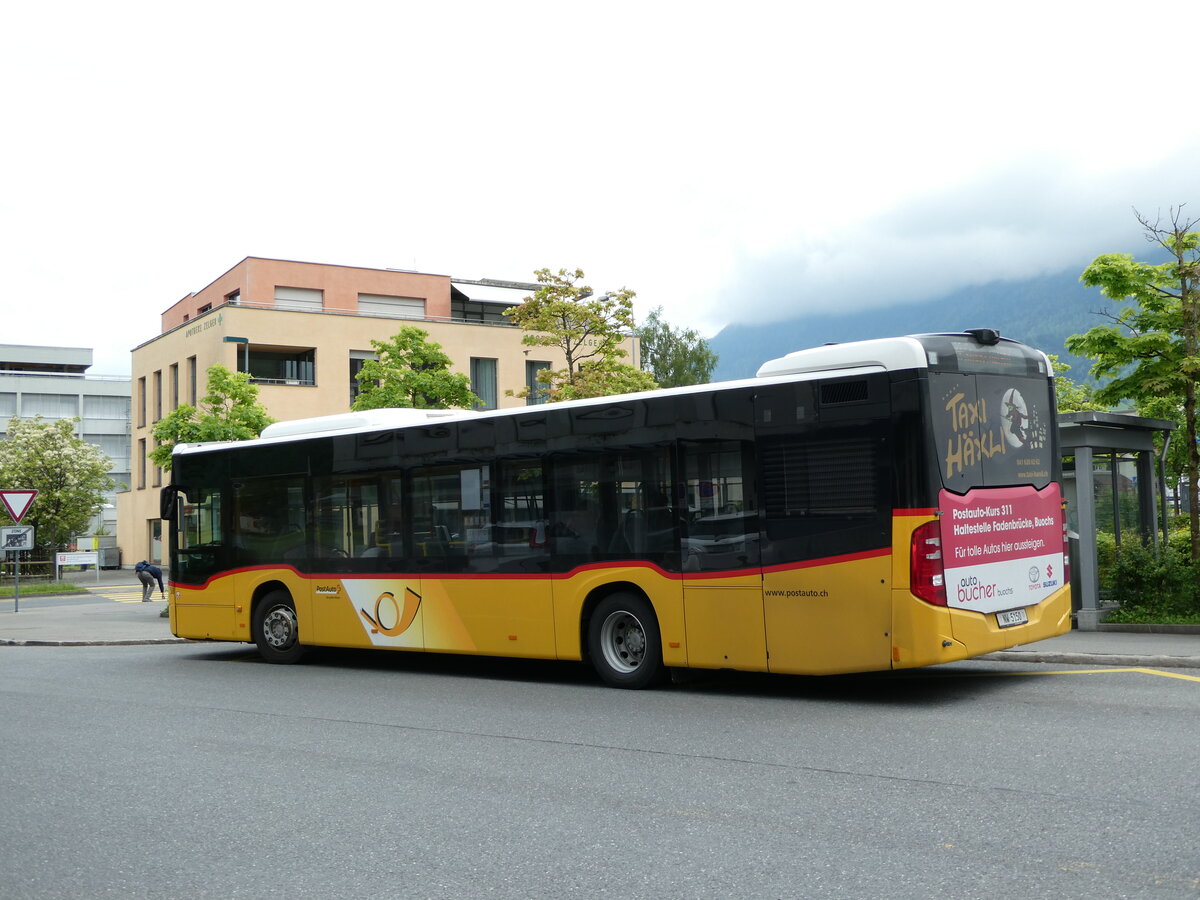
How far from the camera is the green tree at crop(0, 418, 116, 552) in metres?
63.9

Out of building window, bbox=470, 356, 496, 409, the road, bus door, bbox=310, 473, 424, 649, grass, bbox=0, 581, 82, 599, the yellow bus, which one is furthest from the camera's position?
building window, bbox=470, 356, 496, 409

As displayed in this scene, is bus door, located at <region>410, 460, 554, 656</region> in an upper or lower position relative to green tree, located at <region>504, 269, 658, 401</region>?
lower

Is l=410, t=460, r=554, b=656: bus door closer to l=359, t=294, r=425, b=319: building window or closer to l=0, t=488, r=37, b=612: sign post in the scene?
l=0, t=488, r=37, b=612: sign post


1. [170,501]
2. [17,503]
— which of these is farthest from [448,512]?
[17,503]

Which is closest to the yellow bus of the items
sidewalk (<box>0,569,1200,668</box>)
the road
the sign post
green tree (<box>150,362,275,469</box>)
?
the road

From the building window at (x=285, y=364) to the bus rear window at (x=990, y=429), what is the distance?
48331 mm

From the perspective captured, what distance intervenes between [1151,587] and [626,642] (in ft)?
26.6

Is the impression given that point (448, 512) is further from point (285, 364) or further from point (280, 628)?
point (285, 364)

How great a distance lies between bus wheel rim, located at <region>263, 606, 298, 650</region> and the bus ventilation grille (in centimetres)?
834

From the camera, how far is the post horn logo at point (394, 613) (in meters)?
14.0

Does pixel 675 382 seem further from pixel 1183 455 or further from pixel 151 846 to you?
pixel 151 846

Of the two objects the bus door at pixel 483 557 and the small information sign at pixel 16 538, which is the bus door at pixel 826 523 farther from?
the small information sign at pixel 16 538

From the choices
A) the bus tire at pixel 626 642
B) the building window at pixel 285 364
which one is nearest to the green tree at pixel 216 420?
the bus tire at pixel 626 642

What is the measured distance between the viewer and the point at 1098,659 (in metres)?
12.7
